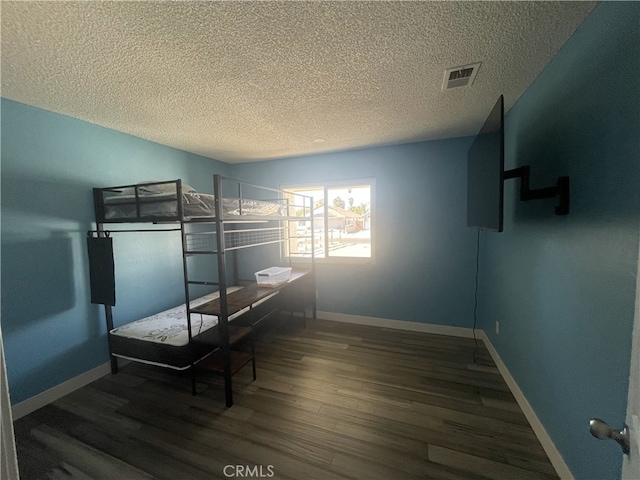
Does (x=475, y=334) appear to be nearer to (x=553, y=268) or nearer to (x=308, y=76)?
(x=553, y=268)

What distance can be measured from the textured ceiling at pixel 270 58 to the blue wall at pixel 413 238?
2.33 feet

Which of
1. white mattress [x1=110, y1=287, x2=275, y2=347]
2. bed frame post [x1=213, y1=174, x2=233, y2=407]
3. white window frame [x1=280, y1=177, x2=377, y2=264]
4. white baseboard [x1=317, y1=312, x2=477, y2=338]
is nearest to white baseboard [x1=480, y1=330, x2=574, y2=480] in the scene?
white baseboard [x1=317, y1=312, x2=477, y2=338]

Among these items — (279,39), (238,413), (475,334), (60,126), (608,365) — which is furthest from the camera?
(475,334)

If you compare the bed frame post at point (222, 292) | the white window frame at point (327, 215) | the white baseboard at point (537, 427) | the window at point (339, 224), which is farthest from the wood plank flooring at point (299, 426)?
the window at point (339, 224)

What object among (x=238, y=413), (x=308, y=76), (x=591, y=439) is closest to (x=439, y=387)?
(x=591, y=439)

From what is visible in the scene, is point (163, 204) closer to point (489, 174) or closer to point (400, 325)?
point (489, 174)

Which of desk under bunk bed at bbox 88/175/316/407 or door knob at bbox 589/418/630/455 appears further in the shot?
desk under bunk bed at bbox 88/175/316/407

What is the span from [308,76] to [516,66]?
1299 millimetres

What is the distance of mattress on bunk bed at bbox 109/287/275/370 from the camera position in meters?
2.02

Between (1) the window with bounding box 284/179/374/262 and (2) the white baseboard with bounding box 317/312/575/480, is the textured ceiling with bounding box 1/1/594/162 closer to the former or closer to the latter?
(1) the window with bounding box 284/179/374/262

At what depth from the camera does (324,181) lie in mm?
3361

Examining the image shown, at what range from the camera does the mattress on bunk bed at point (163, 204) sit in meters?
1.92

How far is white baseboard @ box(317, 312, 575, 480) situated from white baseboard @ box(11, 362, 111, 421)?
241 cm

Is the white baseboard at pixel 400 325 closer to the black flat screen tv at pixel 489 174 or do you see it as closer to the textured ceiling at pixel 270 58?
the black flat screen tv at pixel 489 174
